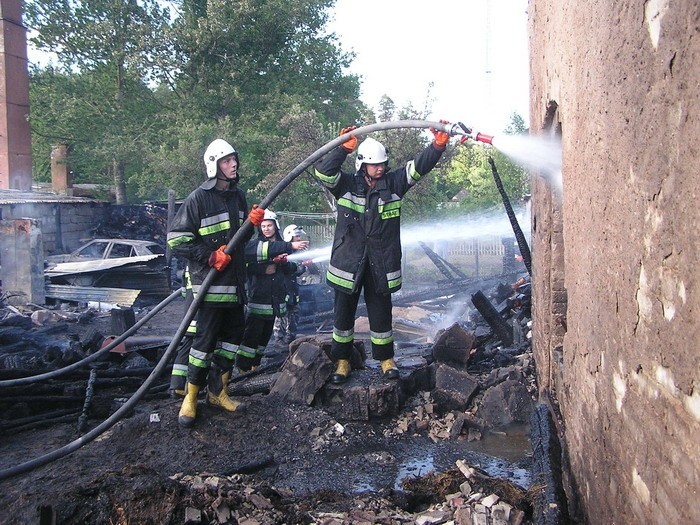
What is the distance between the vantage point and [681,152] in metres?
1.77

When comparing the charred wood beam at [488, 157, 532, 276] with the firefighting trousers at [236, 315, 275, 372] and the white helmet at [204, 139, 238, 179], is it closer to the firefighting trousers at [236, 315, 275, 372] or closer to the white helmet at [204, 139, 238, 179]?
the firefighting trousers at [236, 315, 275, 372]

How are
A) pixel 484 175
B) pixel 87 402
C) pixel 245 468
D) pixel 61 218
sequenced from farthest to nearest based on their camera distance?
1. pixel 484 175
2. pixel 61 218
3. pixel 87 402
4. pixel 245 468

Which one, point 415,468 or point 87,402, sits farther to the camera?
point 87,402

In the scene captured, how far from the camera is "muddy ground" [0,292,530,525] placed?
10.9 feet

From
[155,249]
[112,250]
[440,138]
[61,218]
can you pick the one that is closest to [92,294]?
[112,250]

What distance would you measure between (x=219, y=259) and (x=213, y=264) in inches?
2.8

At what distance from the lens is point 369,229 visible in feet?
18.7

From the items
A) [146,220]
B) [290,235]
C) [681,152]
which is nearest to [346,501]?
[681,152]

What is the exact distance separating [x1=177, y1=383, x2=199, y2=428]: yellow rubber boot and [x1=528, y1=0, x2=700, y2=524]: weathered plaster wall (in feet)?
9.47

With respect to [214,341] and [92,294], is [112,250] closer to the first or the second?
[92,294]

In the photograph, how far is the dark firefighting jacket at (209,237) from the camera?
5191 millimetres

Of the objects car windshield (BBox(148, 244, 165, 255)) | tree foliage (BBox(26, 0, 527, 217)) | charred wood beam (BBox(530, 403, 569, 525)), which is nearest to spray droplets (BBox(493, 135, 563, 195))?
charred wood beam (BBox(530, 403, 569, 525))

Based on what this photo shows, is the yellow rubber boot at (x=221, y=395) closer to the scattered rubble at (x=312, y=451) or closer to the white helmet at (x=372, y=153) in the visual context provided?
the scattered rubble at (x=312, y=451)

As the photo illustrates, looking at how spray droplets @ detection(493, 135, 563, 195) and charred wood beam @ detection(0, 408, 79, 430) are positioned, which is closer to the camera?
spray droplets @ detection(493, 135, 563, 195)
